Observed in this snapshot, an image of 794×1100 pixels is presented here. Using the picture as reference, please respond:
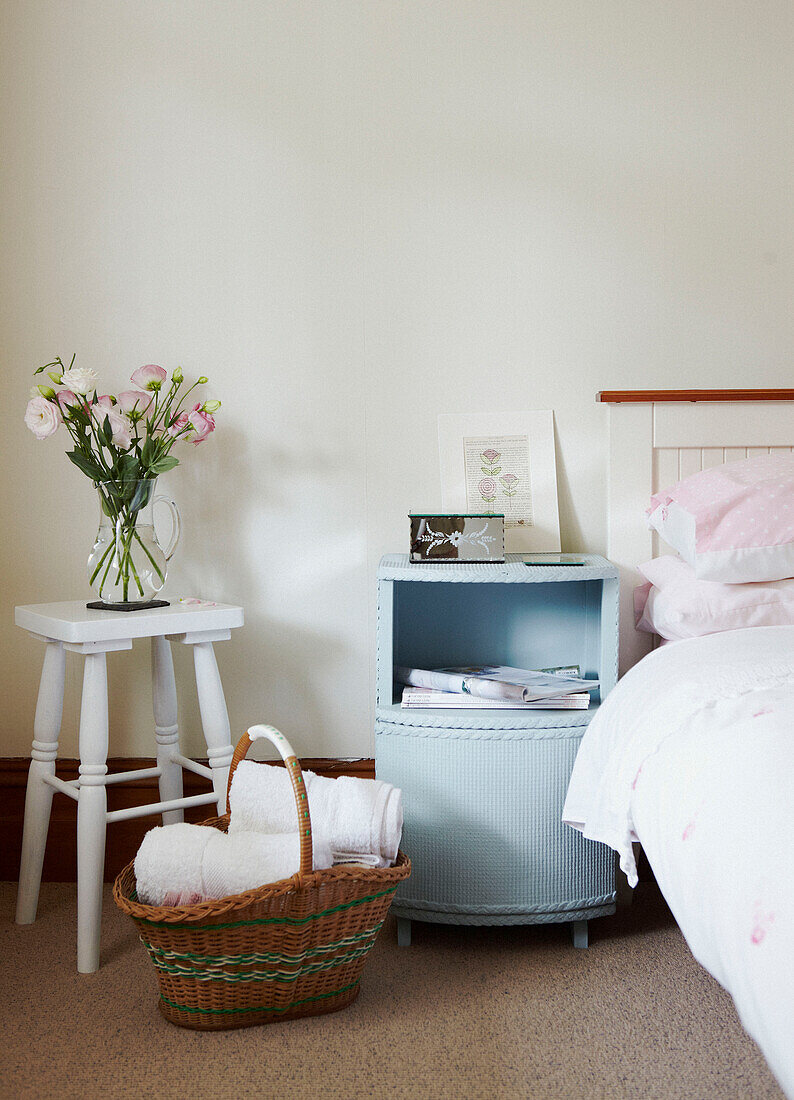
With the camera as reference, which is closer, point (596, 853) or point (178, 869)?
point (178, 869)

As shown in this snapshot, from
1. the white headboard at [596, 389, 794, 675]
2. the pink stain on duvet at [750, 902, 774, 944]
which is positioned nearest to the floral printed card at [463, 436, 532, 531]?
the white headboard at [596, 389, 794, 675]

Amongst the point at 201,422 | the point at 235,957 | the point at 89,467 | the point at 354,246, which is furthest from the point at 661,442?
the point at 235,957

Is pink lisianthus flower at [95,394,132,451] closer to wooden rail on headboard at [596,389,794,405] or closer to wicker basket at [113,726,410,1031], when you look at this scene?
wicker basket at [113,726,410,1031]

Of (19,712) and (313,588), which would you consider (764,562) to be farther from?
(19,712)

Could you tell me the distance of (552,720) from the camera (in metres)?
1.58

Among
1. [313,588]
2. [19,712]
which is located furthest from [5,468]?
[313,588]

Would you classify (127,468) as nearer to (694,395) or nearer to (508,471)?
(508,471)

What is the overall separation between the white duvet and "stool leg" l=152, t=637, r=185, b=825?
0.84 m

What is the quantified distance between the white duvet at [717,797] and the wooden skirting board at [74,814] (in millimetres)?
715

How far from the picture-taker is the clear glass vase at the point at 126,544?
5.66 ft

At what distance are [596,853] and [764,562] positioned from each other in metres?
0.60

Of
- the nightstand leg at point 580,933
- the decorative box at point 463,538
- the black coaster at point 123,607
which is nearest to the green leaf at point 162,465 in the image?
the black coaster at point 123,607

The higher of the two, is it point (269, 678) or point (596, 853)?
point (269, 678)

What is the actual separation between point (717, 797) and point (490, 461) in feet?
3.59
